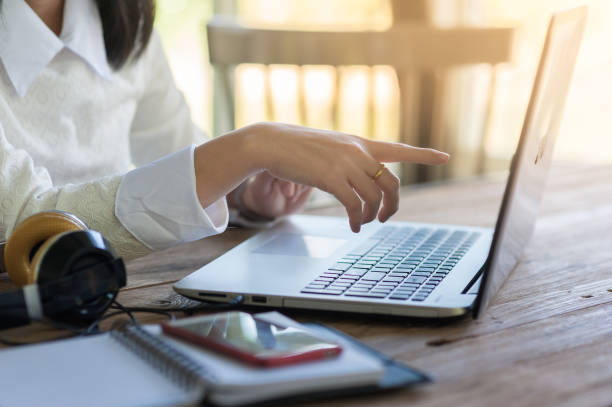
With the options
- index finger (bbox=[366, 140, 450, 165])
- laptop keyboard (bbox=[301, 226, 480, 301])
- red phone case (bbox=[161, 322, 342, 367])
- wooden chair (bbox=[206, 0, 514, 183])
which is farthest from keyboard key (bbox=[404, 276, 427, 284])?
wooden chair (bbox=[206, 0, 514, 183])

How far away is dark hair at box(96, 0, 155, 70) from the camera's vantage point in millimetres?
1058

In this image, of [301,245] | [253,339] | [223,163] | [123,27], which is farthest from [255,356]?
[123,27]

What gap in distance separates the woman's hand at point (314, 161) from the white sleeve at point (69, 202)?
0.33ft

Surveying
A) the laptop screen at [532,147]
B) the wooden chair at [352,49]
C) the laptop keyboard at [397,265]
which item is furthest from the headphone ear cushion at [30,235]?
the wooden chair at [352,49]

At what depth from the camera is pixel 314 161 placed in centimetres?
64

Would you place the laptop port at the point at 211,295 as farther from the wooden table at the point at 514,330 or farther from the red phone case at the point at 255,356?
the red phone case at the point at 255,356

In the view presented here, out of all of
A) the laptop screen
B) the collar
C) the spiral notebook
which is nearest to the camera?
the spiral notebook

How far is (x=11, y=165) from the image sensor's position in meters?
0.74

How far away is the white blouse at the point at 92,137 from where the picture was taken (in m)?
0.70

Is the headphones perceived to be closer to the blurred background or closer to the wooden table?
the wooden table

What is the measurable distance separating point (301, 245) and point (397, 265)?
145 millimetres

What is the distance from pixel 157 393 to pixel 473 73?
2.39 metres

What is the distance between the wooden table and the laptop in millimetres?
18

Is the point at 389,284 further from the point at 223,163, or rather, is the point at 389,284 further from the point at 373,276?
the point at 223,163
